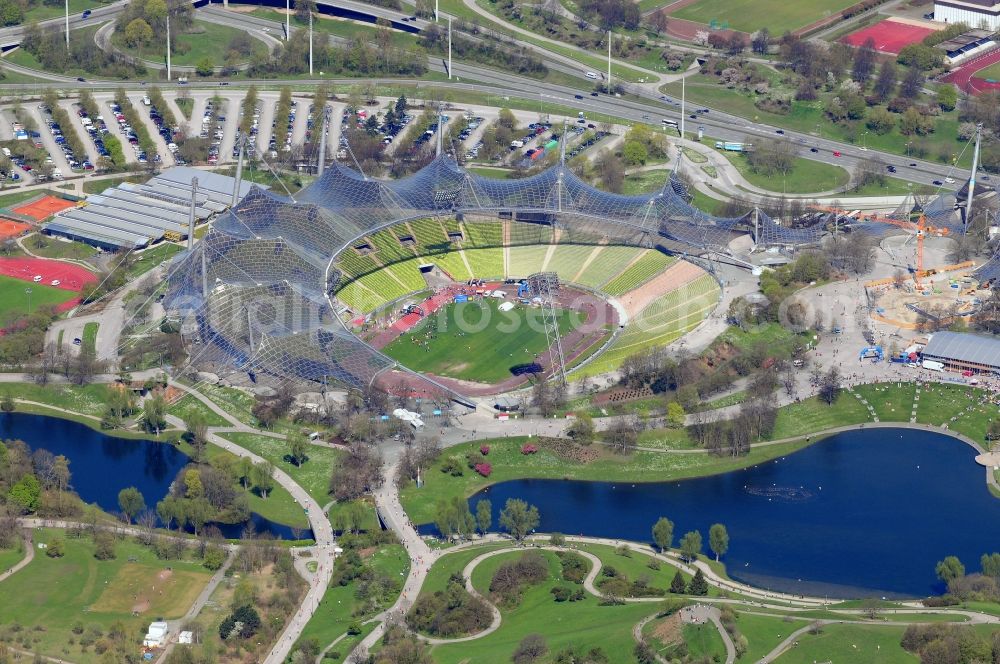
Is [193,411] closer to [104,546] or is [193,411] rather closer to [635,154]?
[104,546]

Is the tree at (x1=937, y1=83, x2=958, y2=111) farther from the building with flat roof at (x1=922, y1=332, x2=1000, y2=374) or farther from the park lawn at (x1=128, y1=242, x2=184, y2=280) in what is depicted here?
the park lawn at (x1=128, y1=242, x2=184, y2=280)

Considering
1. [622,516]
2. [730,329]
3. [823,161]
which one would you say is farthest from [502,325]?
[823,161]

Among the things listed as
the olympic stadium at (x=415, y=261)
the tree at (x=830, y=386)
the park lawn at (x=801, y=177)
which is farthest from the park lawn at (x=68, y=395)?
the park lawn at (x=801, y=177)

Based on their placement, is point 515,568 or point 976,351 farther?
point 976,351

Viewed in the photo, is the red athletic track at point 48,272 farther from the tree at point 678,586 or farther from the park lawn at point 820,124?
the park lawn at point 820,124

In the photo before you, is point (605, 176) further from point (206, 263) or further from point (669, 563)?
point (669, 563)

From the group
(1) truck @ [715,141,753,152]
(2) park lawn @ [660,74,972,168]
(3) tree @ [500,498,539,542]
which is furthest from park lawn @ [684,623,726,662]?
(2) park lawn @ [660,74,972,168]
